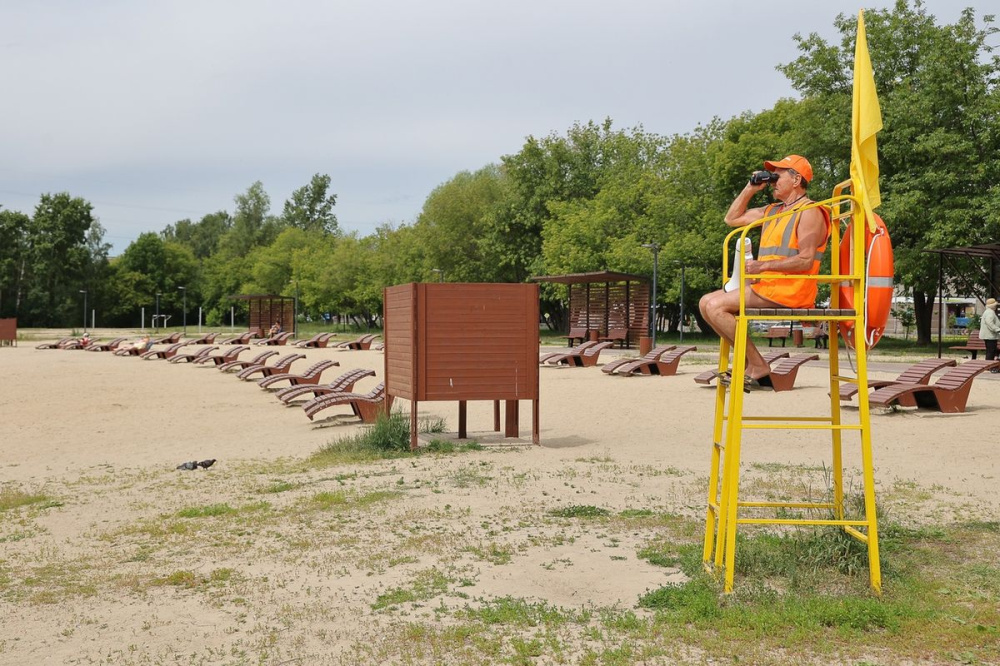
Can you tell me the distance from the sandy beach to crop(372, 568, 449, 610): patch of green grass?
0.02 meters

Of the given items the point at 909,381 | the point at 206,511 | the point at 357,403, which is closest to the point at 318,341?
the point at 357,403

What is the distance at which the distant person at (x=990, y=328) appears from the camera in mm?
Result: 21312

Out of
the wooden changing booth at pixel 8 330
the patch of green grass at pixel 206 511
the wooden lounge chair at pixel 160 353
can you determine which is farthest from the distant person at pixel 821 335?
the wooden changing booth at pixel 8 330

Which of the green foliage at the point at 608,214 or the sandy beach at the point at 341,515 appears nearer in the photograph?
the sandy beach at the point at 341,515

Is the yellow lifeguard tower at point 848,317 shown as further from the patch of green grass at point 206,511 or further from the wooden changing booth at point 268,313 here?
the wooden changing booth at point 268,313

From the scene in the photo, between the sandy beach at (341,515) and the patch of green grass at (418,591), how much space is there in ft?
0.07

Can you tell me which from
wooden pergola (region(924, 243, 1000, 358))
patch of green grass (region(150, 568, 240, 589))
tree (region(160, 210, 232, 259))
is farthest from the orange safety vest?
tree (region(160, 210, 232, 259))

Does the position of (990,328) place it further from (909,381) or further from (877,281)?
(877,281)

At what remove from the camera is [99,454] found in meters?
12.1

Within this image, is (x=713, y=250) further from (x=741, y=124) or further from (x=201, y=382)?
(x=201, y=382)

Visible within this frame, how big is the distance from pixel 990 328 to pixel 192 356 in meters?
23.0

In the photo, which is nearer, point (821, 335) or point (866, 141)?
point (866, 141)

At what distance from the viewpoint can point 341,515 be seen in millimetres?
7762

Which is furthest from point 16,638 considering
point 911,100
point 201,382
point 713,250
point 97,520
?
point 713,250
